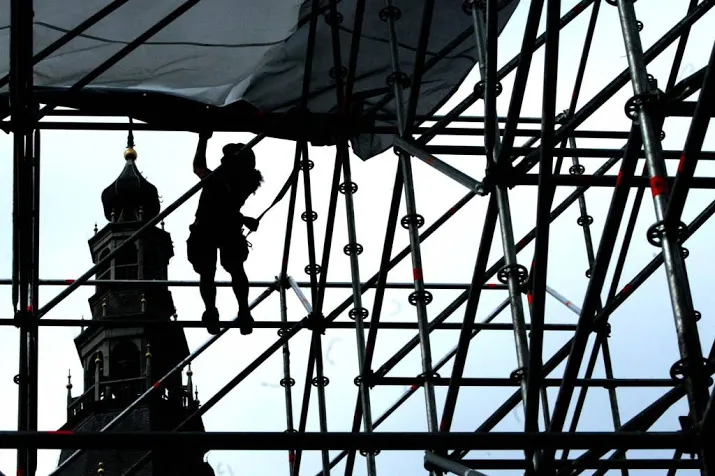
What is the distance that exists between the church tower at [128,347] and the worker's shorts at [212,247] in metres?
35.7

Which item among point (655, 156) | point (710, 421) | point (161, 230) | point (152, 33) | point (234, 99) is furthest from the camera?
point (161, 230)

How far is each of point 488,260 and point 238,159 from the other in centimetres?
323

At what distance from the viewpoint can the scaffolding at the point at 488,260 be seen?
5195 mm

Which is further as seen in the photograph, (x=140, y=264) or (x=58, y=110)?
(x=140, y=264)

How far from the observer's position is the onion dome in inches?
1907

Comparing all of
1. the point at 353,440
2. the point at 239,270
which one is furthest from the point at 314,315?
the point at 353,440

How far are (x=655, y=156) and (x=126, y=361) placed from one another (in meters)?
44.1

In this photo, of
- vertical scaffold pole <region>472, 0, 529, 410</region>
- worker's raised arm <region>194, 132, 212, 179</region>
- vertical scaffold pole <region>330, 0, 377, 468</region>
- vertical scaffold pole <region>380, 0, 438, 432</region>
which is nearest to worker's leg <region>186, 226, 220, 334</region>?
worker's raised arm <region>194, 132, 212, 179</region>

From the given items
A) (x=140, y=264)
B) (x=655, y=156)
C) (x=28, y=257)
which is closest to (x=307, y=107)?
(x=28, y=257)

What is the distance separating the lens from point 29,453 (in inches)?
388

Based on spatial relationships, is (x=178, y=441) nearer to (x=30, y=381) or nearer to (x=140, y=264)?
(x=30, y=381)

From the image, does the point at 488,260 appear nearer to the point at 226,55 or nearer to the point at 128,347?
the point at 226,55

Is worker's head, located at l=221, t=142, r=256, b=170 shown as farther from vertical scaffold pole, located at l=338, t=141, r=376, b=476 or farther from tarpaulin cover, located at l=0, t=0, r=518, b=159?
vertical scaffold pole, located at l=338, t=141, r=376, b=476

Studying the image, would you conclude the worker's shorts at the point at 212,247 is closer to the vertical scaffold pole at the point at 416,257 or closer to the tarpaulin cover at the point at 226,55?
the tarpaulin cover at the point at 226,55
